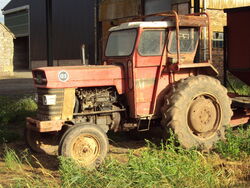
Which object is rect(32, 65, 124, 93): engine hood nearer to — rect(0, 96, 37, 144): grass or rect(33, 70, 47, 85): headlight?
rect(33, 70, 47, 85): headlight

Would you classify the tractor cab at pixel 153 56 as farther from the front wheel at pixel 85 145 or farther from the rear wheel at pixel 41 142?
the rear wheel at pixel 41 142

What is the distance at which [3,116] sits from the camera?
376 inches

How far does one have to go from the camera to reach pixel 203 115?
21.5 ft

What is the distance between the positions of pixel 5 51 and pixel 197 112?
27.6m

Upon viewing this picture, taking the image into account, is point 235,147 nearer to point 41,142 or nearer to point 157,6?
point 41,142

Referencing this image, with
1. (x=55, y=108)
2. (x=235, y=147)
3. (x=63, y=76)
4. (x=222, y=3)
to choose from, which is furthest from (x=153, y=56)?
(x=222, y=3)

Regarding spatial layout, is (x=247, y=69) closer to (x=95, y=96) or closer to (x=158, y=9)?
(x=95, y=96)

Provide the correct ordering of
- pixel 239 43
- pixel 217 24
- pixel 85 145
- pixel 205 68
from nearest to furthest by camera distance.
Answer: pixel 85 145 → pixel 205 68 → pixel 239 43 → pixel 217 24

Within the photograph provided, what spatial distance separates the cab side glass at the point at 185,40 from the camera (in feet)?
21.4

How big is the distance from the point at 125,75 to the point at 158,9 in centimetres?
1324

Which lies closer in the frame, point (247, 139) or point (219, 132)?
point (247, 139)

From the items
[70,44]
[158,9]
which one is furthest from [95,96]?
[70,44]

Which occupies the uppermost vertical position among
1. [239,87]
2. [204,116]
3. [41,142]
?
[239,87]

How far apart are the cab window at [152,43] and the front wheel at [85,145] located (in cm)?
150
